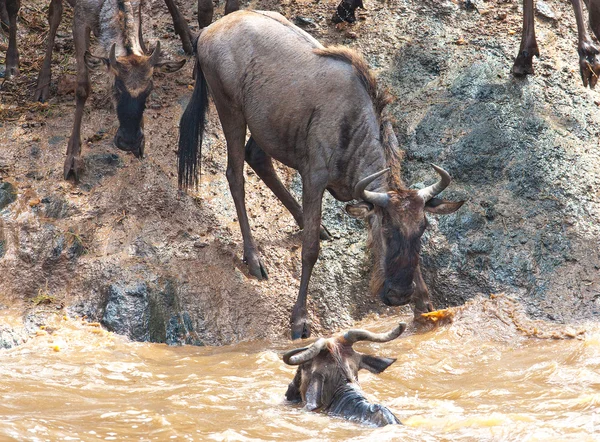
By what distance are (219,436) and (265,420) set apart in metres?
0.43

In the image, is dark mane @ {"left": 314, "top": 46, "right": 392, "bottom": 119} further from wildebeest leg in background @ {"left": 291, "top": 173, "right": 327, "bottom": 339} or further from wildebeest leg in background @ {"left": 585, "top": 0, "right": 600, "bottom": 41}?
wildebeest leg in background @ {"left": 585, "top": 0, "right": 600, "bottom": 41}

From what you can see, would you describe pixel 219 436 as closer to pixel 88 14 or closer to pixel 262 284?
pixel 262 284

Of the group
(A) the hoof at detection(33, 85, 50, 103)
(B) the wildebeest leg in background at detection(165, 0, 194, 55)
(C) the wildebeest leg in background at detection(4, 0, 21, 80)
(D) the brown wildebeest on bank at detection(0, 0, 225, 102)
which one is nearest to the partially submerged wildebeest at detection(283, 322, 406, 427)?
(D) the brown wildebeest on bank at detection(0, 0, 225, 102)

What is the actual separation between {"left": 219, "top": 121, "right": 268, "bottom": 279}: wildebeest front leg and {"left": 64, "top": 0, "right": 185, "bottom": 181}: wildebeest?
2.95 ft

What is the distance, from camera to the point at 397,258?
6906 mm

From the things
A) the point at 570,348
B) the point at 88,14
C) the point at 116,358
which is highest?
the point at 88,14

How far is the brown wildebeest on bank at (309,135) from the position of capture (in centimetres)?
697

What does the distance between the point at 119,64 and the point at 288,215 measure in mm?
2148

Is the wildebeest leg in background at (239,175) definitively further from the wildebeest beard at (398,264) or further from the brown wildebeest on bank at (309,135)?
the wildebeest beard at (398,264)

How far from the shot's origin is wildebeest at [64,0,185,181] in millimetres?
8703

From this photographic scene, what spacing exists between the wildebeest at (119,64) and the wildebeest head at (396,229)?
8.88 feet

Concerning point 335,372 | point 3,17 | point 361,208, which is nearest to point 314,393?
point 335,372

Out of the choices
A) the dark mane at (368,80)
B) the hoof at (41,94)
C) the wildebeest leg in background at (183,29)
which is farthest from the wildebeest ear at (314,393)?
the wildebeest leg in background at (183,29)

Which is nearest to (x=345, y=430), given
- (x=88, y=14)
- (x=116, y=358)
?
(x=116, y=358)
